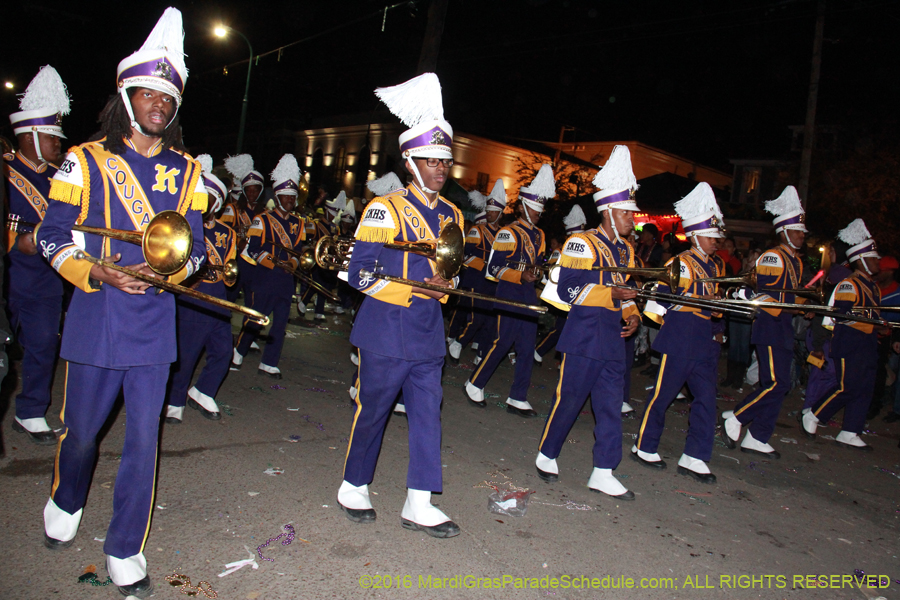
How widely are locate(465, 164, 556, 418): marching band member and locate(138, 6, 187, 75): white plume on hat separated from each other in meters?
4.52

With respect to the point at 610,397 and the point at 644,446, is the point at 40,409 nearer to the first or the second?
the point at 610,397

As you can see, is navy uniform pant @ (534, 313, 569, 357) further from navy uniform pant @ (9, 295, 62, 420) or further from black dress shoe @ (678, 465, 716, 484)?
navy uniform pant @ (9, 295, 62, 420)

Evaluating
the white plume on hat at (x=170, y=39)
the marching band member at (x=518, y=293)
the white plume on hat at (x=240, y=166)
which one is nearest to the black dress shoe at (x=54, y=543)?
the white plume on hat at (x=170, y=39)

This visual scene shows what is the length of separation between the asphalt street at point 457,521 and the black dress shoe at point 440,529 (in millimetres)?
46

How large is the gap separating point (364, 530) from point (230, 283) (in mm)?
2797

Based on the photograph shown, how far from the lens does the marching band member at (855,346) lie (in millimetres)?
6910

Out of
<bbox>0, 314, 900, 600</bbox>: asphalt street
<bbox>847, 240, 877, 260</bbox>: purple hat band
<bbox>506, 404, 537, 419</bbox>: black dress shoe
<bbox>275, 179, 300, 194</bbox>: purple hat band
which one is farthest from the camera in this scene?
<bbox>275, 179, 300, 194</bbox>: purple hat band

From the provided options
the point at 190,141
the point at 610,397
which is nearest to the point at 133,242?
the point at 610,397

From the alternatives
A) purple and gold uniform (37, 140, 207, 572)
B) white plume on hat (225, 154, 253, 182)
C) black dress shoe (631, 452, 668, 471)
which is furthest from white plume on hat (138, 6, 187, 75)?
white plume on hat (225, 154, 253, 182)

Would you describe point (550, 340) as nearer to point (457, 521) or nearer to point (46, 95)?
point (457, 521)

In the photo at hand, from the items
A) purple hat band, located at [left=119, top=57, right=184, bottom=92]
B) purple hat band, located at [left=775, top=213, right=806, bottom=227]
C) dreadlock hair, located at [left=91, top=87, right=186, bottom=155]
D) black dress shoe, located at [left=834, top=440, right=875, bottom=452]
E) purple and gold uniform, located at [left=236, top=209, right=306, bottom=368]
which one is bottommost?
black dress shoe, located at [left=834, top=440, right=875, bottom=452]

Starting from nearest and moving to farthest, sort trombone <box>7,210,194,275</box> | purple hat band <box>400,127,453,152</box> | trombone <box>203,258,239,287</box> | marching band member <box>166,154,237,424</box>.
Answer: trombone <box>7,210,194,275</box>
purple hat band <box>400,127,453,152</box>
trombone <box>203,258,239,287</box>
marching band member <box>166,154,237,424</box>

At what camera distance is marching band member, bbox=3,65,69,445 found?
447cm

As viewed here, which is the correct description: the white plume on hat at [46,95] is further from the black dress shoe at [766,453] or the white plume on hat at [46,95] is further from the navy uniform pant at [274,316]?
the black dress shoe at [766,453]
